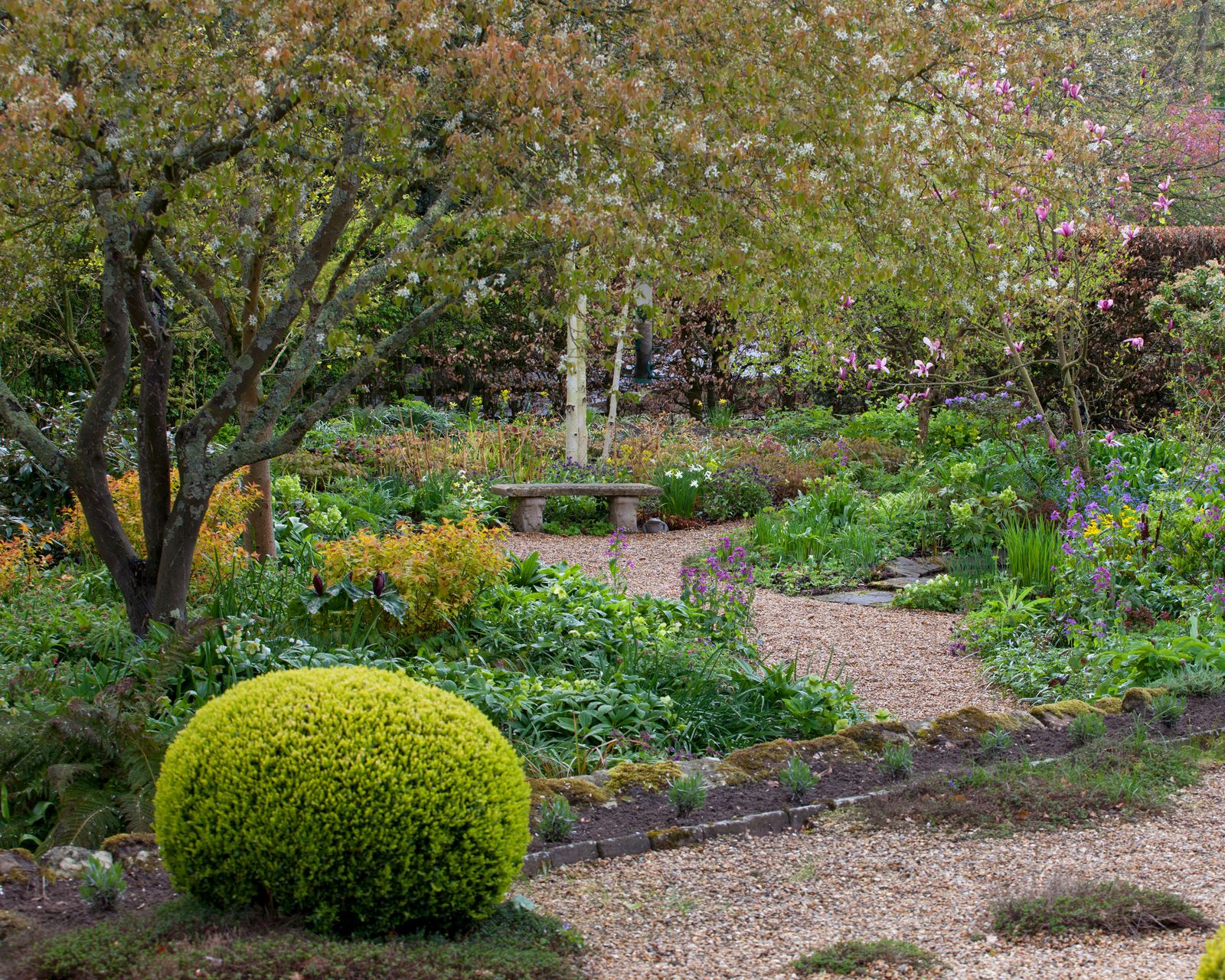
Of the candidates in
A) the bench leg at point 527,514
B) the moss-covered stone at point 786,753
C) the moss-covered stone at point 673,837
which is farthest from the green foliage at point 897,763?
the bench leg at point 527,514

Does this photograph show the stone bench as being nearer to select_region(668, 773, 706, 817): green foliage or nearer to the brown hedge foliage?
the brown hedge foliage

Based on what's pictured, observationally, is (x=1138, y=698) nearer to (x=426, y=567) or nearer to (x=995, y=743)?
(x=995, y=743)

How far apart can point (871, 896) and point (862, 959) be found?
1.70 ft

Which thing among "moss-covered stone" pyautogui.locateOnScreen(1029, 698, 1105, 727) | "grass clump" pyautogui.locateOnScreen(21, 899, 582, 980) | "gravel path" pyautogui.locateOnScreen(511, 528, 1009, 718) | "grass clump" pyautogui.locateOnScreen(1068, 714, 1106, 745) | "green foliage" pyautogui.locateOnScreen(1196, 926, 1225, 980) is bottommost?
"gravel path" pyautogui.locateOnScreen(511, 528, 1009, 718)

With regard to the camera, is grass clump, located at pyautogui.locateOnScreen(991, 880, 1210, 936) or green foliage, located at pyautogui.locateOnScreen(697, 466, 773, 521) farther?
green foliage, located at pyautogui.locateOnScreen(697, 466, 773, 521)

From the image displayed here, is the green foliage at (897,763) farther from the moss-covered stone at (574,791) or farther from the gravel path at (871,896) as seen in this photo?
the moss-covered stone at (574,791)

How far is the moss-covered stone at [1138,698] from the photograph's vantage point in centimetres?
484

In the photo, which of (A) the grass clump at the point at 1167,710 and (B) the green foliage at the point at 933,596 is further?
(B) the green foliage at the point at 933,596

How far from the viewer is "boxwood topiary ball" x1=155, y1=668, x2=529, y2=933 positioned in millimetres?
2498

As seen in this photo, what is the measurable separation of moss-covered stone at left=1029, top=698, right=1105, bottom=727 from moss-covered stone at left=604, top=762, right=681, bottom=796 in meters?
1.75

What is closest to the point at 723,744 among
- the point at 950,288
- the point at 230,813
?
the point at 950,288

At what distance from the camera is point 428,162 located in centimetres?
390

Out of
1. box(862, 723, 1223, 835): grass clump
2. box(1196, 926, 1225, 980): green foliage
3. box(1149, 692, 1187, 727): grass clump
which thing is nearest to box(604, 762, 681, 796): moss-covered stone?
box(862, 723, 1223, 835): grass clump

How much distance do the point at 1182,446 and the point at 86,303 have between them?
10.4 meters
